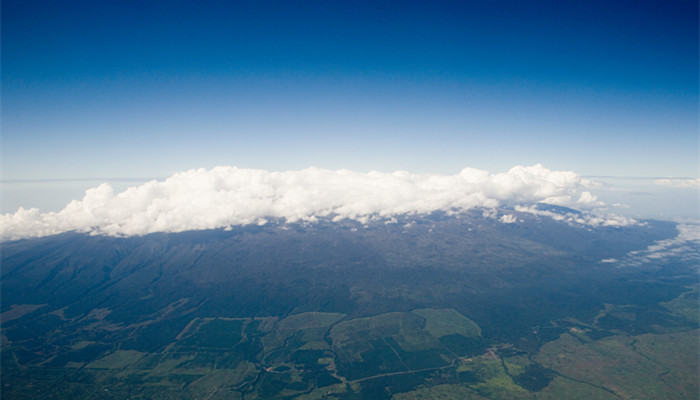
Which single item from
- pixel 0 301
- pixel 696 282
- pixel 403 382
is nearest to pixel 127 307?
pixel 0 301

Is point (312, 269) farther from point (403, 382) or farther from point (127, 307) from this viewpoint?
point (403, 382)

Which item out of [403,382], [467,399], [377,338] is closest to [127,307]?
[377,338]

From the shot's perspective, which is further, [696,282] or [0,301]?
[696,282]

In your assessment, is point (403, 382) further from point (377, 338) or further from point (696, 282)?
point (696, 282)

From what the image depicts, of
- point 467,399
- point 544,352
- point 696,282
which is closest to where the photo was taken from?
point 467,399

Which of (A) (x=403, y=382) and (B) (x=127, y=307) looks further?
(B) (x=127, y=307)

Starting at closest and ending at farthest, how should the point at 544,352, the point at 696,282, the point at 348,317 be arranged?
the point at 544,352
the point at 348,317
the point at 696,282
